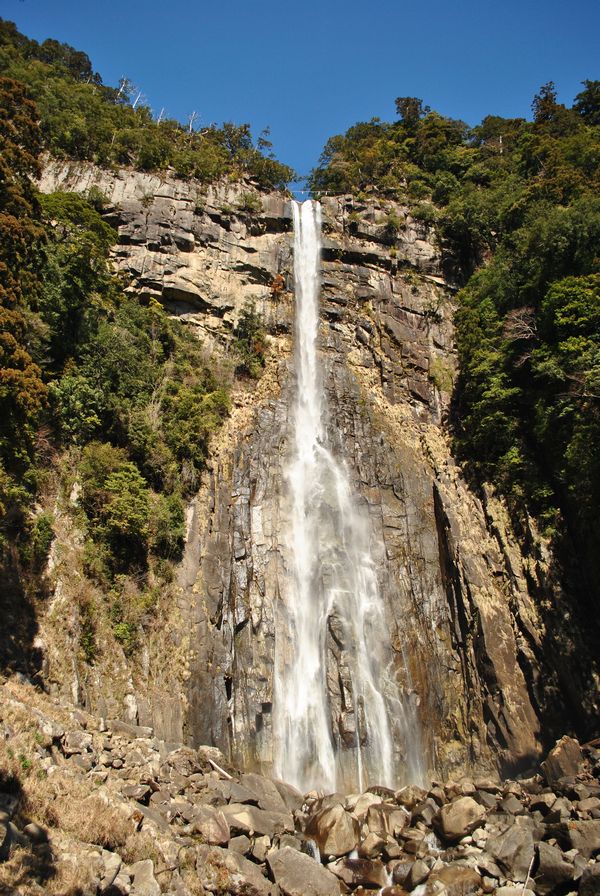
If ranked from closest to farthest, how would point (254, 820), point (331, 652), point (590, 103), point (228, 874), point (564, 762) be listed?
point (228, 874) → point (254, 820) → point (564, 762) → point (331, 652) → point (590, 103)

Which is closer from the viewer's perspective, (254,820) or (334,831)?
(254,820)

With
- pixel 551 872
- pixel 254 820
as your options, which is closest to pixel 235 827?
pixel 254 820

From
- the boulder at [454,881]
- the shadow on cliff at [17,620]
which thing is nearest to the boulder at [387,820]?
the boulder at [454,881]

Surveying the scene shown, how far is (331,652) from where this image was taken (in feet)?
60.1

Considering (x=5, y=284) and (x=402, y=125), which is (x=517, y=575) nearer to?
(x=5, y=284)

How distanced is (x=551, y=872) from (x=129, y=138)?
115 feet

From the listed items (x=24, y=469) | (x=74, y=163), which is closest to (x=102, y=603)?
(x=24, y=469)

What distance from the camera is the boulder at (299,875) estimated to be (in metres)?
10.2

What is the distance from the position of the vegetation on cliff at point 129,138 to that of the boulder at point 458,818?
30825mm

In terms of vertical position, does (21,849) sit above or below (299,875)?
above

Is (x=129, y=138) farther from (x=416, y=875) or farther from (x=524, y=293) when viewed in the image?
(x=416, y=875)

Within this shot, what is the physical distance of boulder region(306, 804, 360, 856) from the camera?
472 inches

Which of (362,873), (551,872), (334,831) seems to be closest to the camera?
(551,872)

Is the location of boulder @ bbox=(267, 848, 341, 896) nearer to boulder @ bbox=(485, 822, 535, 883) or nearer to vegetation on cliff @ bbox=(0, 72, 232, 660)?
boulder @ bbox=(485, 822, 535, 883)
